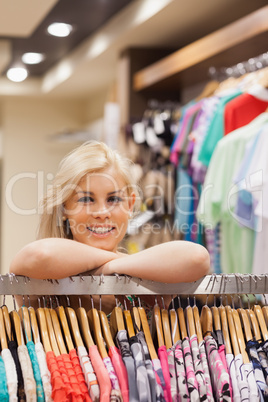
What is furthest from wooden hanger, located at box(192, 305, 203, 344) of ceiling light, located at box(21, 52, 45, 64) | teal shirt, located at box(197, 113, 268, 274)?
ceiling light, located at box(21, 52, 45, 64)

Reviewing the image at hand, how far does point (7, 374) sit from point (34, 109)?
22.6 ft

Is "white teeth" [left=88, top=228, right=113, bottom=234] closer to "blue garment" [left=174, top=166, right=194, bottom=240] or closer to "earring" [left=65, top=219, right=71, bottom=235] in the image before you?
"earring" [left=65, top=219, right=71, bottom=235]

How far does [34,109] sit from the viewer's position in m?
8.07

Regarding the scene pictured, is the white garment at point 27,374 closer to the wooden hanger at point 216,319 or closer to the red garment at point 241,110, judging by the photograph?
the wooden hanger at point 216,319

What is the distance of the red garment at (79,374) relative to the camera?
1468mm

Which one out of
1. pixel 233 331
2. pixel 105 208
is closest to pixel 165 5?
pixel 105 208

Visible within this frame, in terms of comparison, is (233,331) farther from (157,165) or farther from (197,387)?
(157,165)

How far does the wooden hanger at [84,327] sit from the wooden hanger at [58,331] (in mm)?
56

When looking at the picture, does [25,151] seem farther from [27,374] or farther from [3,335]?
[27,374]

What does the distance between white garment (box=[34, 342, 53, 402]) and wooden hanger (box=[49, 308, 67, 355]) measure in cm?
5

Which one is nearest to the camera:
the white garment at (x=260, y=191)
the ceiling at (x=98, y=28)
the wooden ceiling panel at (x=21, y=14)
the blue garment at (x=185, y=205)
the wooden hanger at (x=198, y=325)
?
the wooden hanger at (x=198, y=325)

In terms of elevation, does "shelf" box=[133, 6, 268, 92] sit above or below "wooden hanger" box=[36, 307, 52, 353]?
above

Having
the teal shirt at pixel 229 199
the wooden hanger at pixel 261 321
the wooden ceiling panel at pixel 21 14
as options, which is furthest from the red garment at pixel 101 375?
the wooden ceiling panel at pixel 21 14

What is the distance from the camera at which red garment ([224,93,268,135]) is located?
11.3 feet
